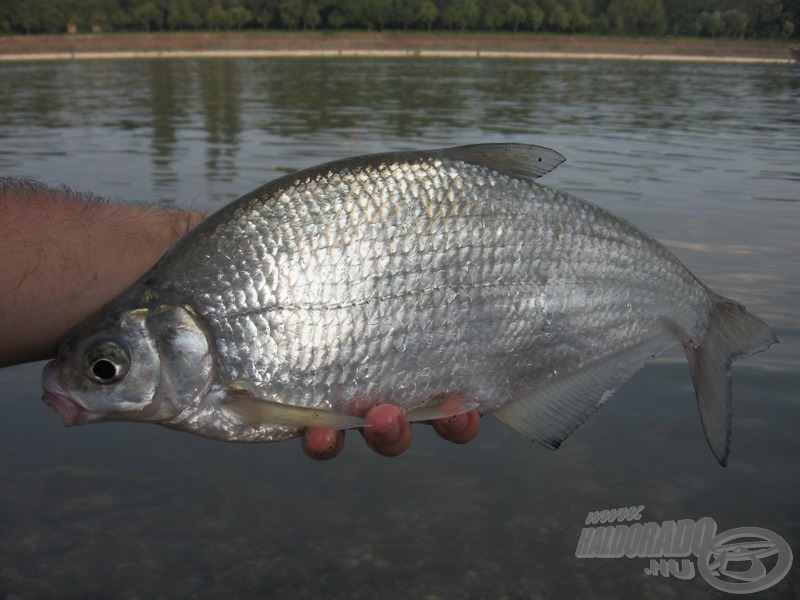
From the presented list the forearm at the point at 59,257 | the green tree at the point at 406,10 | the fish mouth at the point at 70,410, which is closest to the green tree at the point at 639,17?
the green tree at the point at 406,10

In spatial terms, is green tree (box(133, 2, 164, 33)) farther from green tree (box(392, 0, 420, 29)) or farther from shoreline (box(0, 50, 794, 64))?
green tree (box(392, 0, 420, 29))

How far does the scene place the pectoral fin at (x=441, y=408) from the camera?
259cm

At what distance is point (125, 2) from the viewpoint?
318 feet

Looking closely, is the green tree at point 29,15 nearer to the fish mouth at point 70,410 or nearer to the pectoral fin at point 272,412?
the fish mouth at point 70,410

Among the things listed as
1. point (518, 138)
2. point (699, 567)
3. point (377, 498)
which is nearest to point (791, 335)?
point (699, 567)

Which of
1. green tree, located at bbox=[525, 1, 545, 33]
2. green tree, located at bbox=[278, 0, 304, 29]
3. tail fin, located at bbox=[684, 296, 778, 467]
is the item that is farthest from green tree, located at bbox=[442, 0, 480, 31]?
tail fin, located at bbox=[684, 296, 778, 467]

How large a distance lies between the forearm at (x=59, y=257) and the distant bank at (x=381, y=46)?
70354mm

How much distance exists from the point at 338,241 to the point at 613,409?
3.36 m

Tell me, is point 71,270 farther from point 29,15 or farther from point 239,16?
point 239,16

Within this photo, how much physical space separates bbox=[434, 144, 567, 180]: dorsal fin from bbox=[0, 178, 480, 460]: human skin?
842 millimetres

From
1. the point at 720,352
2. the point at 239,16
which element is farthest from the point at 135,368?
the point at 239,16

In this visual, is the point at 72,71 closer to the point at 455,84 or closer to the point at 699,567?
the point at 455,84

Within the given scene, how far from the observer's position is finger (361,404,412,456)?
2553 mm

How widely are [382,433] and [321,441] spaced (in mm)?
214
